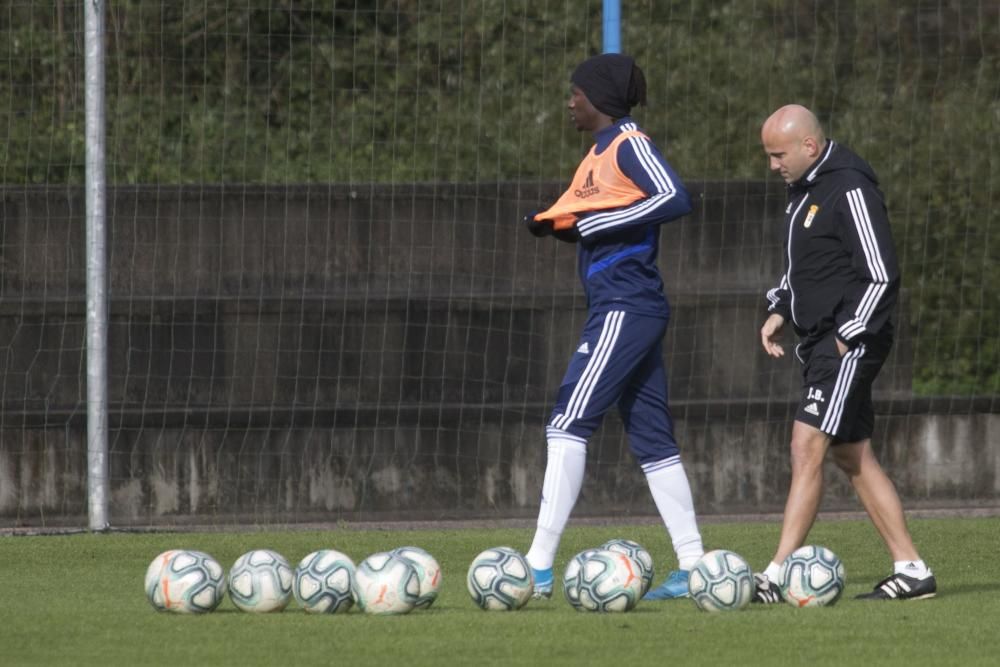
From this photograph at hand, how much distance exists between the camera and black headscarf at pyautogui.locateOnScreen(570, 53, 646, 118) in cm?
791

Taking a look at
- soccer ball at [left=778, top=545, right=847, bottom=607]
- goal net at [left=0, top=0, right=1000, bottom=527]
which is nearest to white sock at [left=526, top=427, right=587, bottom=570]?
soccer ball at [left=778, top=545, right=847, bottom=607]

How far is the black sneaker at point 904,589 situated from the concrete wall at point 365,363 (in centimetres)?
456

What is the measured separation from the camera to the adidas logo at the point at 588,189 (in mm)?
7777

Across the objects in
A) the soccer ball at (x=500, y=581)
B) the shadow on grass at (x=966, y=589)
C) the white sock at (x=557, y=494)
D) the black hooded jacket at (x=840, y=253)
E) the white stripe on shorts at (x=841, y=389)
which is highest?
the black hooded jacket at (x=840, y=253)

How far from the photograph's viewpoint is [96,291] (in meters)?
11.5

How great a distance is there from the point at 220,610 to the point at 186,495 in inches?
193

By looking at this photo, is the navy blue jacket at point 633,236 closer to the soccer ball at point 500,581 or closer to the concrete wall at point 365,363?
the soccer ball at point 500,581

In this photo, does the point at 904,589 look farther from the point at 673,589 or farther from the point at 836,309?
the point at 836,309

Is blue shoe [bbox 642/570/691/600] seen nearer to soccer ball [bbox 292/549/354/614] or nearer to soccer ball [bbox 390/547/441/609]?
soccer ball [bbox 390/547/441/609]

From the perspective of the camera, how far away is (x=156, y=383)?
1261cm

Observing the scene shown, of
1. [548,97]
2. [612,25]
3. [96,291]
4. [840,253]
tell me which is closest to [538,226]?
[840,253]

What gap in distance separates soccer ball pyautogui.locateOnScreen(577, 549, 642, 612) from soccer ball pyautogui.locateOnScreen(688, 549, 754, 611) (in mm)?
233

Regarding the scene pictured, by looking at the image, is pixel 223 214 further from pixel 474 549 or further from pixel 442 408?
pixel 474 549

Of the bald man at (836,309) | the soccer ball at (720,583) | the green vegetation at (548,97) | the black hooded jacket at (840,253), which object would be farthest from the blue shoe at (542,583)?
the green vegetation at (548,97)
